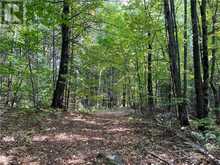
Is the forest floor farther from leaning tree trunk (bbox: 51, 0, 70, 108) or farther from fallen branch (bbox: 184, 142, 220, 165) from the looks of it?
leaning tree trunk (bbox: 51, 0, 70, 108)

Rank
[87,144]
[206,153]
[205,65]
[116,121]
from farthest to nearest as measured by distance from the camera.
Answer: [116,121]
[205,65]
[87,144]
[206,153]

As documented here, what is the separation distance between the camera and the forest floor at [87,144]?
21.3ft

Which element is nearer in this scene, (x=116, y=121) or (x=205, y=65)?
(x=205, y=65)

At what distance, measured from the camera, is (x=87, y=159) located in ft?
21.2

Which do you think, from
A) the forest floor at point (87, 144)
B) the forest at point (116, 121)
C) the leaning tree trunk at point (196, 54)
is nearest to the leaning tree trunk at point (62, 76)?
the forest at point (116, 121)

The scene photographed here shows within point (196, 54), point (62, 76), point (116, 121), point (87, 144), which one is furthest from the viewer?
point (62, 76)

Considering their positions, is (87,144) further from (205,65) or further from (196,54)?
(205,65)

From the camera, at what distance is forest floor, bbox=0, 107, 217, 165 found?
255 inches

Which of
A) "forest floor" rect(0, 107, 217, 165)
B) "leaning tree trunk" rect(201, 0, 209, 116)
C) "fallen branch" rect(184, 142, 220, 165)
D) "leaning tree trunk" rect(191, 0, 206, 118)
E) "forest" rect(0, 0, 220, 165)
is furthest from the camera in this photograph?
"leaning tree trunk" rect(201, 0, 209, 116)

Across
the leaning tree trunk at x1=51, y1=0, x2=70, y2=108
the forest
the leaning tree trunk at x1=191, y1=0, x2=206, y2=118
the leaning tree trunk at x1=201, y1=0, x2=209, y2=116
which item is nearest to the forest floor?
the forest

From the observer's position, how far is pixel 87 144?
785cm

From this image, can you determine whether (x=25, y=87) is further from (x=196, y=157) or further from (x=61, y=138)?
(x=196, y=157)

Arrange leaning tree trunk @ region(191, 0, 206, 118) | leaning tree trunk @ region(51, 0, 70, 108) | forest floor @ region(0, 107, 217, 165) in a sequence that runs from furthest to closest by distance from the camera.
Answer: leaning tree trunk @ region(51, 0, 70, 108) < leaning tree trunk @ region(191, 0, 206, 118) < forest floor @ region(0, 107, 217, 165)

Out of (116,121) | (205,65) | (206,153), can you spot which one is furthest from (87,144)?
(205,65)
